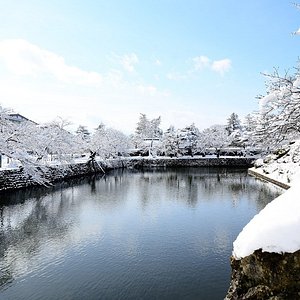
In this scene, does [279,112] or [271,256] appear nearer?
[271,256]

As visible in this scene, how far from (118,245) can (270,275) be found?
6.69 m

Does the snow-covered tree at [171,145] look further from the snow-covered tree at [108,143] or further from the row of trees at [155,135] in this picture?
the snow-covered tree at [108,143]

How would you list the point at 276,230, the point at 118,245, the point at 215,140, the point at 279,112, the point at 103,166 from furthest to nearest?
the point at 215,140 → the point at 103,166 → the point at 118,245 → the point at 279,112 → the point at 276,230

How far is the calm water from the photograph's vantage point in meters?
6.89

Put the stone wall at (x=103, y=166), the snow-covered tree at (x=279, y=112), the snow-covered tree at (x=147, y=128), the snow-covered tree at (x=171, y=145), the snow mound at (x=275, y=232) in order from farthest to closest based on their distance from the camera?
the snow-covered tree at (x=147, y=128) < the snow-covered tree at (x=171, y=145) < the stone wall at (x=103, y=166) < the snow-covered tree at (x=279, y=112) < the snow mound at (x=275, y=232)

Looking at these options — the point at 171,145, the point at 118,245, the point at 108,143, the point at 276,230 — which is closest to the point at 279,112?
the point at 276,230

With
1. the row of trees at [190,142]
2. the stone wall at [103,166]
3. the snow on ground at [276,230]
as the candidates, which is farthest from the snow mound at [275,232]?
the row of trees at [190,142]

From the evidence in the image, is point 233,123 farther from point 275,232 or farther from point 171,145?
point 275,232

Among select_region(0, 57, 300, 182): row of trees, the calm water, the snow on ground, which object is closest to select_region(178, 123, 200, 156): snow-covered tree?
select_region(0, 57, 300, 182): row of trees

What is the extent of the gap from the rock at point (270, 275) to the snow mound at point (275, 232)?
0.27ft

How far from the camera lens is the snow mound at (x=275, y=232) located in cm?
357

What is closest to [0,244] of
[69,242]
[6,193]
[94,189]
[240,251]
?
[69,242]

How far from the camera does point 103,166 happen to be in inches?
1486

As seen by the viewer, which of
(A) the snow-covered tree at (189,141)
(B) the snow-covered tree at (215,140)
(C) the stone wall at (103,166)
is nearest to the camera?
(C) the stone wall at (103,166)
